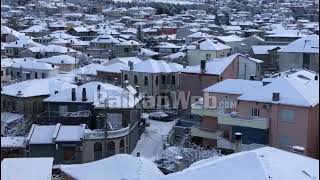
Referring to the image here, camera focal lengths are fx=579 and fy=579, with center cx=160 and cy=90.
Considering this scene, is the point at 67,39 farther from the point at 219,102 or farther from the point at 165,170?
the point at 165,170

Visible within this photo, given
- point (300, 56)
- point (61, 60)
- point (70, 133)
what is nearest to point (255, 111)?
point (70, 133)

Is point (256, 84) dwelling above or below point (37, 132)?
above

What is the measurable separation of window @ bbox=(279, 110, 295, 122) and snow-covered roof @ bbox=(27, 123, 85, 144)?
4.89m

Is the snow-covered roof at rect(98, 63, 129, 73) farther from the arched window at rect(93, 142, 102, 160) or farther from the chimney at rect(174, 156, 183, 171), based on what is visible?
the chimney at rect(174, 156, 183, 171)

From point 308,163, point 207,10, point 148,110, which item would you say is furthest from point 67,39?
point 207,10

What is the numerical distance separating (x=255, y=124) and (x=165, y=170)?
248 centimetres

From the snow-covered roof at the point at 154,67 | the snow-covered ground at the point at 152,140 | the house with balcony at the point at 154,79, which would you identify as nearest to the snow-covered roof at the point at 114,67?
the snow-covered roof at the point at 154,67

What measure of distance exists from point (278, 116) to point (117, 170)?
4477mm

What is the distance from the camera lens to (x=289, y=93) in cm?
1327

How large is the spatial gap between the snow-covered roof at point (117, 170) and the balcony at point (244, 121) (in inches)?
130

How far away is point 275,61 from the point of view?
29062 mm

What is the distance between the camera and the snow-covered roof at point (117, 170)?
404 inches

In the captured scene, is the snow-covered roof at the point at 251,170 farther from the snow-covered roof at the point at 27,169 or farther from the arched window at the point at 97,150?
the arched window at the point at 97,150

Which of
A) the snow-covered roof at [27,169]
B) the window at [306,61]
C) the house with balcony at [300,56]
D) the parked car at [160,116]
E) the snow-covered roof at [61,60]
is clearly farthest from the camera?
the snow-covered roof at [61,60]
